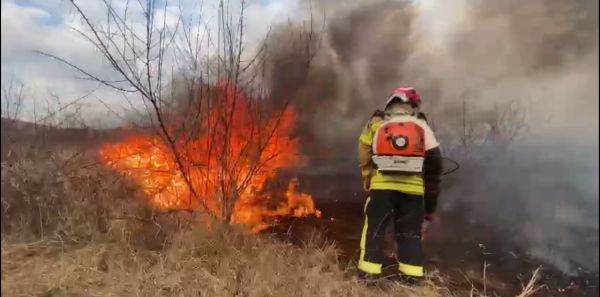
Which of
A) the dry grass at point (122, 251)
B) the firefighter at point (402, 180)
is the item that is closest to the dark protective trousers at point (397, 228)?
the firefighter at point (402, 180)

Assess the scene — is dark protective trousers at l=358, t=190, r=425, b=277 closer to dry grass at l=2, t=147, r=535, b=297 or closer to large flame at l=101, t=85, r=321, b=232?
dry grass at l=2, t=147, r=535, b=297

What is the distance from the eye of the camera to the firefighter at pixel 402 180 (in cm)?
460

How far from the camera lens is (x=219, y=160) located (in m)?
6.02

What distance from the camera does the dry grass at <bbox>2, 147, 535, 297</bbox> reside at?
414 cm

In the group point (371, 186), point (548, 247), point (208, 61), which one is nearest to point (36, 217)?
point (208, 61)

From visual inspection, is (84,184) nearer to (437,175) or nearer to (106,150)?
(106,150)

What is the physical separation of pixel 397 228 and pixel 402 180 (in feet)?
1.87

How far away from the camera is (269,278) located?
4383 mm

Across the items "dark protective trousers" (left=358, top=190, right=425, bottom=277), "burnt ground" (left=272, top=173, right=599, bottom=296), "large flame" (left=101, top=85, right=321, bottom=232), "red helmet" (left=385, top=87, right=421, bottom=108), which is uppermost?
"red helmet" (left=385, top=87, right=421, bottom=108)

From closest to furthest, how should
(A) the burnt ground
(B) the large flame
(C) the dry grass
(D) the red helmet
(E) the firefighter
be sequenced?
(C) the dry grass, (E) the firefighter, (D) the red helmet, (A) the burnt ground, (B) the large flame

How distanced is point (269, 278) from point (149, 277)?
1167 mm

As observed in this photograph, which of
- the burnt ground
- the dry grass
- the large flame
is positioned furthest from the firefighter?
the large flame

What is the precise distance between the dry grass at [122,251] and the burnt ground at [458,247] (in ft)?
2.61

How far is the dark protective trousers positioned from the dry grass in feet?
0.79
